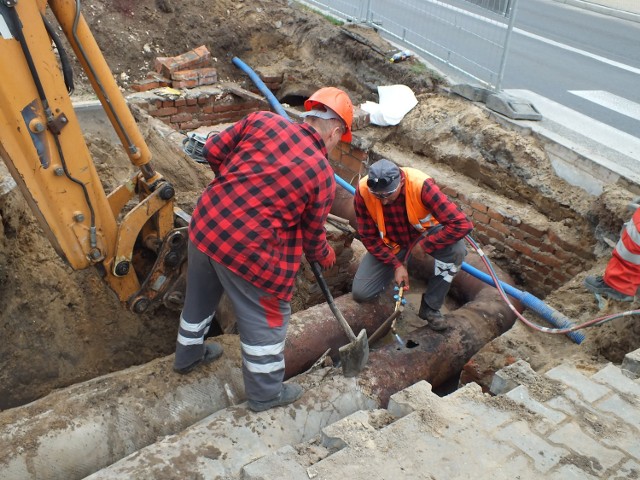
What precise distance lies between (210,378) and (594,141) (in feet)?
14.8

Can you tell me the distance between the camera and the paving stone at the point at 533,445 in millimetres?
2721

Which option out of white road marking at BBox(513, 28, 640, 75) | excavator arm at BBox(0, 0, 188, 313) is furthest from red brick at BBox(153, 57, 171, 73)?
white road marking at BBox(513, 28, 640, 75)

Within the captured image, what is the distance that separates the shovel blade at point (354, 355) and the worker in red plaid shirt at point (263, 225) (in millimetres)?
407

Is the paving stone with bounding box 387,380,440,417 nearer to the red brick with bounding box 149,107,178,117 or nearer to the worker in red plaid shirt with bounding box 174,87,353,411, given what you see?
the worker in red plaid shirt with bounding box 174,87,353,411

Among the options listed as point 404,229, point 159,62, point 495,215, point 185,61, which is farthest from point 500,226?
point 159,62

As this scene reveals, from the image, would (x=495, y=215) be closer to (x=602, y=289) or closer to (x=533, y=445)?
(x=602, y=289)

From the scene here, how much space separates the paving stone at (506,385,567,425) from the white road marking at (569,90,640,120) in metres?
5.25

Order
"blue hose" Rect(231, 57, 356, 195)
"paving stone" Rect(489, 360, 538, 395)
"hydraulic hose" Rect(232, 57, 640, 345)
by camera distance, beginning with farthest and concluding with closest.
A: "blue hose" Rect(231, 57, 356, 195) → "hydraulic hose" Rect(232, 57, 640, 345) → "paving stone" Rect(489, 360, 538, 395)

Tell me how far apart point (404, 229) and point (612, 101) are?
4870 millimetres

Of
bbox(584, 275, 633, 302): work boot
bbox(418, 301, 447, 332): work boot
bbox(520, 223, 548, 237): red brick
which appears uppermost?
bbox(584, 275, 633, 302): work boot

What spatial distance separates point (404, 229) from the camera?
4398 mm

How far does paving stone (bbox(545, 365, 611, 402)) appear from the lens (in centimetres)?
321

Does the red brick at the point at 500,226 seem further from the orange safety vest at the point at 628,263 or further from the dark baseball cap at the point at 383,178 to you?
the dark baseball cap at the point at 383,178

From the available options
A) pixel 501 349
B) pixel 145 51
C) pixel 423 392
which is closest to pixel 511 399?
pixel 423 392
